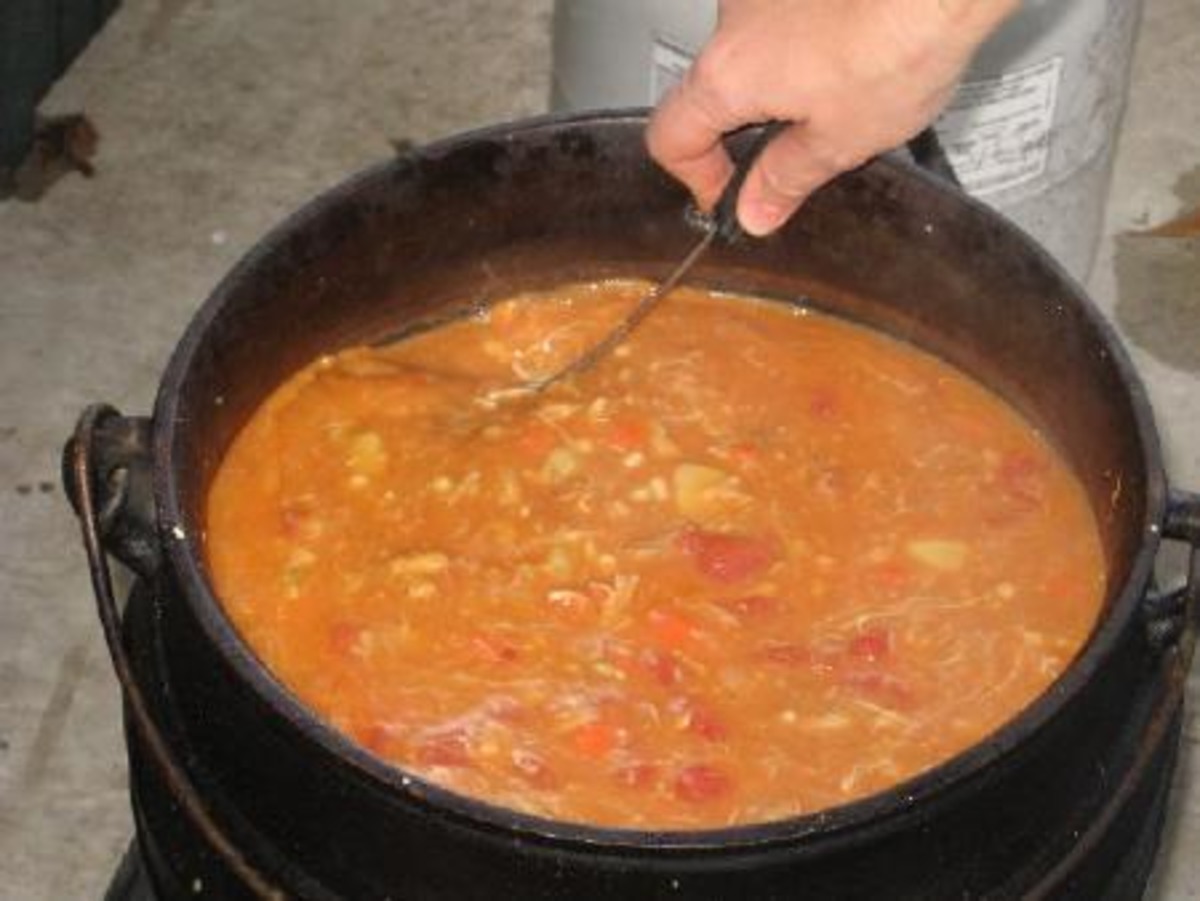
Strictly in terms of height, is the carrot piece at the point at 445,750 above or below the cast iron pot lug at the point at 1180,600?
below

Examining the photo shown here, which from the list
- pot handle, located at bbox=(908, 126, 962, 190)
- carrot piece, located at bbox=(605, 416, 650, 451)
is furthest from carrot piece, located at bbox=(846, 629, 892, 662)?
pot handle, located at bbox=(908, 126, 962, 190)

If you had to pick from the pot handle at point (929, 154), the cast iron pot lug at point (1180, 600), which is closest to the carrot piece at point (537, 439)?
the pot handle at point (929, 154)

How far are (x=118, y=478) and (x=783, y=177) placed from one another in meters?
0.79

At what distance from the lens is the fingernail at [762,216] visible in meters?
2.58

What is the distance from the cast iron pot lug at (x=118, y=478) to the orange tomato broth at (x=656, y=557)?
7.3 inches

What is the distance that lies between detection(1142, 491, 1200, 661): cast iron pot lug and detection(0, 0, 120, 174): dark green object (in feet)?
10.3

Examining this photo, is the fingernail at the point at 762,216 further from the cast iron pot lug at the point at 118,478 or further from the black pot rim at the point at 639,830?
the cast iron pot lug at the point at 118,478

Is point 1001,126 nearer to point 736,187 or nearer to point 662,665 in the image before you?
point 736,187

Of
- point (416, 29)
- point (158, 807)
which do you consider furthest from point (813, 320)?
point (416, 29)

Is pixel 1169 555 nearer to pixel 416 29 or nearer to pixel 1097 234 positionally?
pixel 1097 234

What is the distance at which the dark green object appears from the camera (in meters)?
4.73

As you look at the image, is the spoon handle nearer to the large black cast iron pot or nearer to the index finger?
the index finger

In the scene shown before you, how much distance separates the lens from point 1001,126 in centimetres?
378

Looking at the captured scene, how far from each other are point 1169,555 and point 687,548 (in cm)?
168
